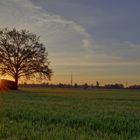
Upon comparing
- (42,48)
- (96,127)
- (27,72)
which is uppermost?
(42,48)

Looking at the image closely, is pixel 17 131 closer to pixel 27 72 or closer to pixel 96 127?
pixel 96 127

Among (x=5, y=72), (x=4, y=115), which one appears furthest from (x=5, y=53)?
(x=4, y=115)

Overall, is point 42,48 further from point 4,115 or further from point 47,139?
point 47,139

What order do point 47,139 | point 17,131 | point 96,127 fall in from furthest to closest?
1. point 96,127
2. point 17,131
3. point 47,139

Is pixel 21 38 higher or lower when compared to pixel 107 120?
higher

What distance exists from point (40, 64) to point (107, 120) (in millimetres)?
65093

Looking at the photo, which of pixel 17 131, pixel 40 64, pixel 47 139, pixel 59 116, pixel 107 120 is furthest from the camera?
pixel 40 64

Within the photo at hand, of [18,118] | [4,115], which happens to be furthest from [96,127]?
[4,115]

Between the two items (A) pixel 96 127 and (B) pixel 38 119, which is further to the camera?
(B) pixel 38 119

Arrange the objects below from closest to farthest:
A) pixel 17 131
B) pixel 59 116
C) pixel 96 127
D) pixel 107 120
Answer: pixel 17 131 < pixel 96 127 < pixel 107 120 < pixel 59 116

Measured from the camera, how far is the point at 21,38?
81.4m

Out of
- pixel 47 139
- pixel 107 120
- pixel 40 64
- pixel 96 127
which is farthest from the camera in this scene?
pixel 40 64

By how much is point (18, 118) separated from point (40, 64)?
63827mm

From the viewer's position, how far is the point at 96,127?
13969 mm
